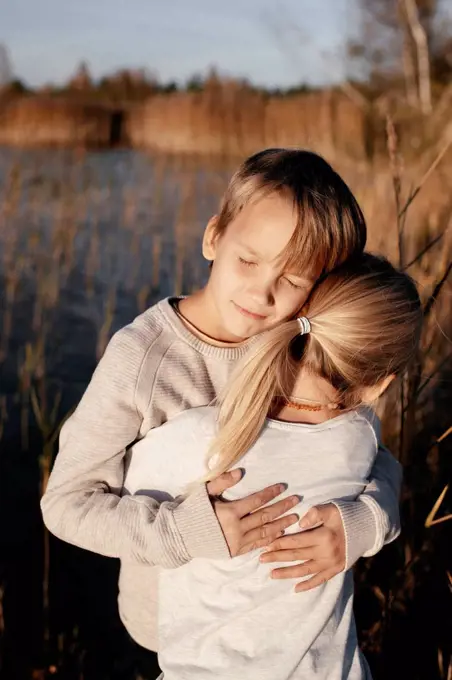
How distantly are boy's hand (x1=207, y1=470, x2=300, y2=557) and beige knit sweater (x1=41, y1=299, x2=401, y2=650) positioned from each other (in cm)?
2

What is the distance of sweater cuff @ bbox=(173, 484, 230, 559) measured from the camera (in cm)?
108

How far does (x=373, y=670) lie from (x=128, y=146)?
37.9ft

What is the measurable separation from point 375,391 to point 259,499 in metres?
0.32

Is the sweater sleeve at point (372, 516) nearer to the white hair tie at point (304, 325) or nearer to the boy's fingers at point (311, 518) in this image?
the boy's fingers at point (311, 518)

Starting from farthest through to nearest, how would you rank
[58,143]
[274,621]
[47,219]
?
[58,143] < [47,219] < [274,621]

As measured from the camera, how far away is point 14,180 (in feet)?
11.4

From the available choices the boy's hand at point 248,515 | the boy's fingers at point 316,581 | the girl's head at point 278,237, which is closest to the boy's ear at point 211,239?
the girl's head at point 278,237

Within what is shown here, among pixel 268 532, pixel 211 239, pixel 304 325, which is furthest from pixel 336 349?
pixel 211 239

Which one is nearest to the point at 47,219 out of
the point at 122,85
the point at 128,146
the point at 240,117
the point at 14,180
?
the point at 14,180

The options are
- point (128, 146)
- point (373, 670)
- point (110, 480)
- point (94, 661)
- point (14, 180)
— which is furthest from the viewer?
point (128, 146)

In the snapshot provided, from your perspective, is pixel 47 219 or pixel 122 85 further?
pixel 122 85

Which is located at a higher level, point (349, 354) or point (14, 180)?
point (14, 180)

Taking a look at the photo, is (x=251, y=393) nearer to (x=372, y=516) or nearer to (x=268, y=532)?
(x=268, y=532)

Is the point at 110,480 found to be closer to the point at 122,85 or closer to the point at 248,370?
the point at 248,370
